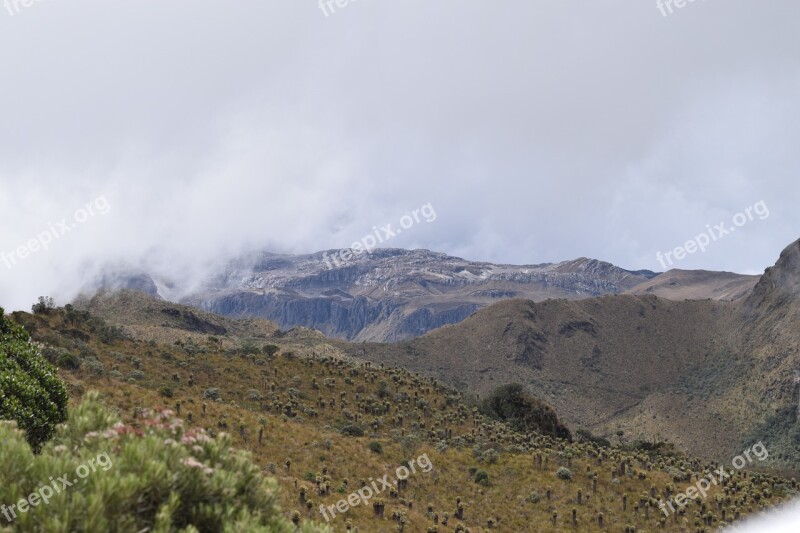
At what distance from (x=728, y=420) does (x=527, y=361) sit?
67421 mm

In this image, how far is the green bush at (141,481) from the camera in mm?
5219

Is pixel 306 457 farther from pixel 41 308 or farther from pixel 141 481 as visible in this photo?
pixel 41 308

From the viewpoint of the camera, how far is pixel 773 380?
109 metres

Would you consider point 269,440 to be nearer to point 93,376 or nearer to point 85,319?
point 93,376

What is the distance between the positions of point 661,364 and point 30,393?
18173 centimetres

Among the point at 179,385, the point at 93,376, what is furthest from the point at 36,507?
the point at 179,385

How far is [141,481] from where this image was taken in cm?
552

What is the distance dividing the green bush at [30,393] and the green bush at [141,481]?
679 centimetres

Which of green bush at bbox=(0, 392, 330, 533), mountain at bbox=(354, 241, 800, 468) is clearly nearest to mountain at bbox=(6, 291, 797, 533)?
green bush at bbox=(0, 392, 330, 533)

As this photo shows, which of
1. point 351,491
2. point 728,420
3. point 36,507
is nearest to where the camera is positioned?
point 36,507

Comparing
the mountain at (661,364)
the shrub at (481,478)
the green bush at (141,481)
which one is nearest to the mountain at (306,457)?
the green bush at (141,481)

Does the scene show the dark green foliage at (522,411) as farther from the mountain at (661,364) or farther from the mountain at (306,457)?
the mountain at (661,364)

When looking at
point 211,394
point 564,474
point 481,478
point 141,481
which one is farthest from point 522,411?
point 141,481

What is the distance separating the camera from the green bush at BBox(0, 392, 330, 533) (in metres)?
5.22
